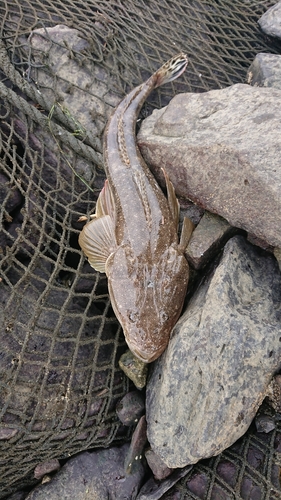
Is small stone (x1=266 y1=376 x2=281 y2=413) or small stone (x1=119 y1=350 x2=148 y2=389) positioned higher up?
small stone (x1=119 y1=350 x2=148 y2=389)

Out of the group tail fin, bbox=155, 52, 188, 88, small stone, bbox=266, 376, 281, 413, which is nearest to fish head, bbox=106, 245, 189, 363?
small stone, bbox=266, 376, 281, 413

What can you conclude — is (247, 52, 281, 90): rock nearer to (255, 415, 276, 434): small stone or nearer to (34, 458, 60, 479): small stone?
(255, 415, 276, 434): small stone

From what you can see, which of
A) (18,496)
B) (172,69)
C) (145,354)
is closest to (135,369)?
(145,354)

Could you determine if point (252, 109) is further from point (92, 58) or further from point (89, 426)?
point (89, 426)

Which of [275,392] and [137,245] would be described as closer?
[275,392]

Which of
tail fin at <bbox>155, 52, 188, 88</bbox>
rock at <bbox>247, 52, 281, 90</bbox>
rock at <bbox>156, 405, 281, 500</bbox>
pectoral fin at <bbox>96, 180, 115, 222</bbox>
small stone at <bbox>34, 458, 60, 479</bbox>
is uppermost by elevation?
tail fin at <bbox>155, 52, 188, 88</bbox>

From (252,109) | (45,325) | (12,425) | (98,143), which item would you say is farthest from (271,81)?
(12,425)

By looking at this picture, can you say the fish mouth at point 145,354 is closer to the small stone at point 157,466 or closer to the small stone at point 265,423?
the small stone at point 157,466

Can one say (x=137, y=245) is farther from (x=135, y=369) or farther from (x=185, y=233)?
(x=135, y=369)
